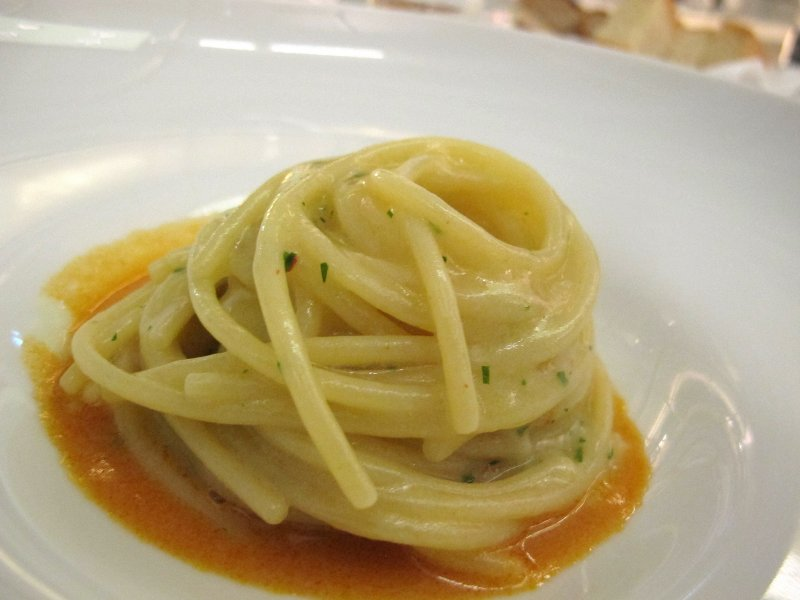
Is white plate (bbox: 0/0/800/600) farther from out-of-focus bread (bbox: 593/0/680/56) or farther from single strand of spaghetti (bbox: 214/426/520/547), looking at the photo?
out-of-focus bread (bbox: 593/0/680/56)

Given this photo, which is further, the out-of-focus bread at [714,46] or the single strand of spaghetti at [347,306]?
the out-of-focus bread at [714,46]

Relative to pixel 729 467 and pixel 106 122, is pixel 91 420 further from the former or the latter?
pixel 729 467

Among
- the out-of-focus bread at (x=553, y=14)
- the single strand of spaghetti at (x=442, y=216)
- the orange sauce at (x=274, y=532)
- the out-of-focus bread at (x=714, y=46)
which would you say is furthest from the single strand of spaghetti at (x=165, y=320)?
the out-of-focus bread at (x=714, y=46)

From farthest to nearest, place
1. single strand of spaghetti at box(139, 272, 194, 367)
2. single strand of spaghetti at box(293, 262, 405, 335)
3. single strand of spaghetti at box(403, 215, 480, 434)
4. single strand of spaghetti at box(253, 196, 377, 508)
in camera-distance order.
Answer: single strand of spaghetti at box(139, 272, 194, 367), single strand of spaghetti at box(293, 262, 405, 335), single strand of spaghetti at box(403, 215, 480, 434), single strand of spaghetti at box(253, 196, 377, 508)

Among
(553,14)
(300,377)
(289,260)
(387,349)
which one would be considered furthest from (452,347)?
(553,14)

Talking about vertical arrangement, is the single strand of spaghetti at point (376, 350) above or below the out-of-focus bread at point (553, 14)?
above

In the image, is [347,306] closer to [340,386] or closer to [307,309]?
[307,309]

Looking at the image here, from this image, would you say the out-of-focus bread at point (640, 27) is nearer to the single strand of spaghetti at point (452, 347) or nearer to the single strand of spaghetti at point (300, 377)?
the single strand of spaghetti at point (452, 347)

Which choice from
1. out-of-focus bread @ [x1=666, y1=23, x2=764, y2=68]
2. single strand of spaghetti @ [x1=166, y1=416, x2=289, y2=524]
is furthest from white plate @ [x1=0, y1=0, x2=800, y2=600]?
out-of-focus bread @ [x1=666, y1=23, x2=764, y2=68]
